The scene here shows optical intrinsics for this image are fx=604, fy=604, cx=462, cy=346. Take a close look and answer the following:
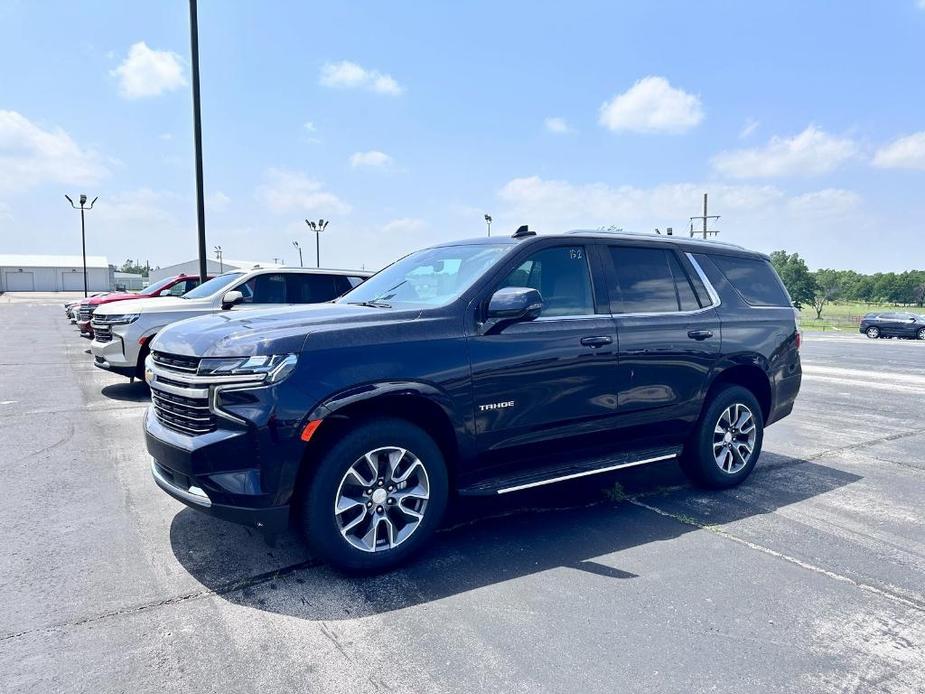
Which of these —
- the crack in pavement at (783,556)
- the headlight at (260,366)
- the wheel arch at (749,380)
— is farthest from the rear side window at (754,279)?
the headlight at (260,366)

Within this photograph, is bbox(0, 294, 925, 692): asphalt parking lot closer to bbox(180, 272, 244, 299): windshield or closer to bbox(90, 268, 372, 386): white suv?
bbox(90, 268, 372, 386): white suv

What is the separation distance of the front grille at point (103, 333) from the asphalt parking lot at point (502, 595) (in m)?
3.38

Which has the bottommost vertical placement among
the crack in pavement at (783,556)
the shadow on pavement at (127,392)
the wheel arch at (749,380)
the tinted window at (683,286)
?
the crack in pavement at (783,556)

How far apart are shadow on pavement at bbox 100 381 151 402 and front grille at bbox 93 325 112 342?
835mm

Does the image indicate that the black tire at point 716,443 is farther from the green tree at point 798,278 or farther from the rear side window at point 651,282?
the green tree at point 798,278

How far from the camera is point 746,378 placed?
5320mm

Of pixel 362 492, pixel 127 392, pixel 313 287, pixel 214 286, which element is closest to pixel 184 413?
pixel 362 492

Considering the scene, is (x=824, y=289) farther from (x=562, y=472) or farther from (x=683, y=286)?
(x=562, y=472)

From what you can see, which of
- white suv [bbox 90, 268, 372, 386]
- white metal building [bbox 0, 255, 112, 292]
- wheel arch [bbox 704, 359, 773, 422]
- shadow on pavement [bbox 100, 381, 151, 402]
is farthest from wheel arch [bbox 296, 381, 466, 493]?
white metal building [bbox 0, 255, 112, 292]

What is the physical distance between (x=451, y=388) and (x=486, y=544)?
110 cm

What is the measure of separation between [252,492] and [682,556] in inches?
101

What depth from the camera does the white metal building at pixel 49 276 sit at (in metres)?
80.7

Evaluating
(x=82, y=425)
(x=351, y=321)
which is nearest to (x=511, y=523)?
(x=351, y=321)

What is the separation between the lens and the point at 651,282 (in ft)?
15.4
